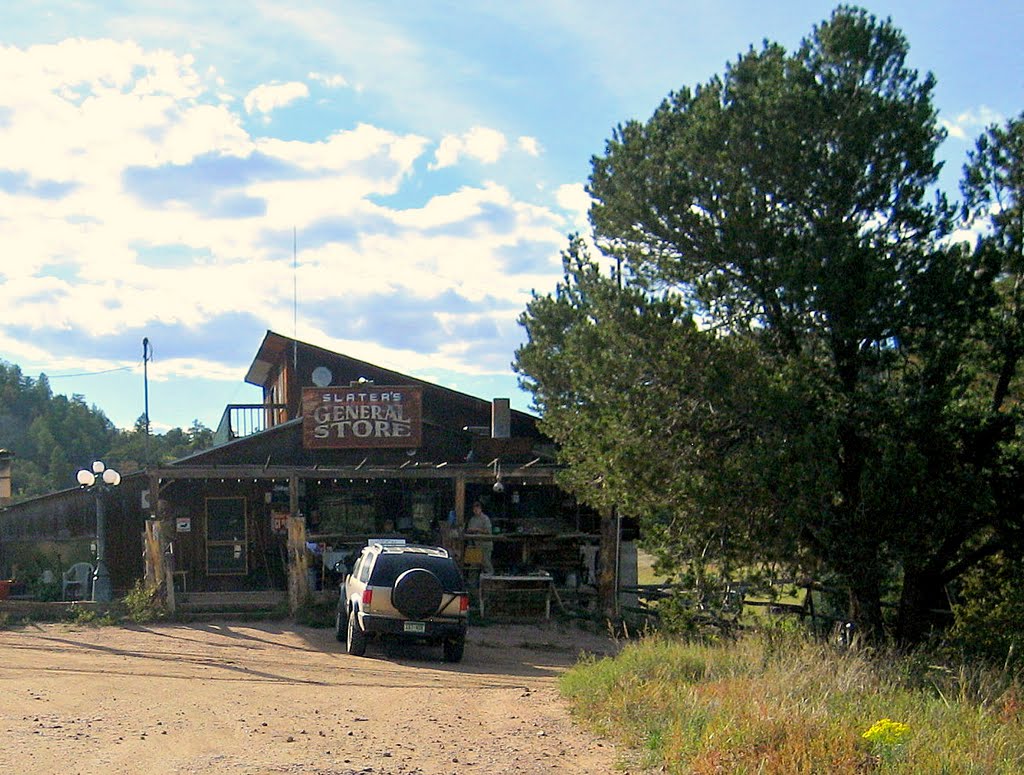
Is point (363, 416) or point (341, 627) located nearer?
point (341, 627)

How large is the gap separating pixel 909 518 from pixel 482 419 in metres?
12.3

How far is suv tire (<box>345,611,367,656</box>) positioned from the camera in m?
17.2

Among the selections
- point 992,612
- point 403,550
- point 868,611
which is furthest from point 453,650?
point 992,612

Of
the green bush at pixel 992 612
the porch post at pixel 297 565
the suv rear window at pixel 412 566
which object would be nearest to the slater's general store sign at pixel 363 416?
the porch post at pixel 297 565

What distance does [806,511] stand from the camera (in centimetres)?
1553

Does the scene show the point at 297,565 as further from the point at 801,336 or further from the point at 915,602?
the point at 915,602

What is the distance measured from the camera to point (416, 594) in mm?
16609

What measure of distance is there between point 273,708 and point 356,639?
18.9ft

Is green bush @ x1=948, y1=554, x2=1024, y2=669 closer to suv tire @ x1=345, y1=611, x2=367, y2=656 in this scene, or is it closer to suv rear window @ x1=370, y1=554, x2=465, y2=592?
suv rear window @ x1=370, y1=554, x2=465, y2=592

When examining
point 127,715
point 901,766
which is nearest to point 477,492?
point 127,715

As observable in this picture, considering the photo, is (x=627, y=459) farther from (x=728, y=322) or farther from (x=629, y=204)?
(x=629, y=204)

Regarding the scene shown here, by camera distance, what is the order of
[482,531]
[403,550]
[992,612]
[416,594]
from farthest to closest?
1. [482,531]
2. [992,612]
3. [403,550]
4. [416,594]

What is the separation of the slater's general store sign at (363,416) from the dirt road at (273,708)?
6.21 metres

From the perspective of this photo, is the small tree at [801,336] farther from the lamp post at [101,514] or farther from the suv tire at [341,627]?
the lamp post at [101,514]
